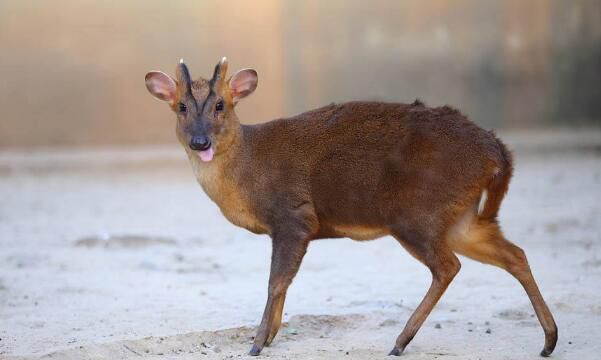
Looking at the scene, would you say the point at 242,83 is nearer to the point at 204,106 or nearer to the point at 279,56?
the point at 204,106

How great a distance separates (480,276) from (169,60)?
31.5 ft

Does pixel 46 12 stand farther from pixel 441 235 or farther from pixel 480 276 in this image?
pixel 441 235

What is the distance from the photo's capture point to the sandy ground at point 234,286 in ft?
23.3

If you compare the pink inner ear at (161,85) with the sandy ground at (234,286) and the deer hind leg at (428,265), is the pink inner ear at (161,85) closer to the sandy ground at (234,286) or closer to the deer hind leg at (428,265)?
the sandy ground at (234,286)

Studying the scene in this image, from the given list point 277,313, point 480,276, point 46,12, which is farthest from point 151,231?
point 46,12

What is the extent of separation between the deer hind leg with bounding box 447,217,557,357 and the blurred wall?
1058 cm

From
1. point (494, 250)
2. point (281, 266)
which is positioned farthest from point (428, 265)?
point (281, 266)

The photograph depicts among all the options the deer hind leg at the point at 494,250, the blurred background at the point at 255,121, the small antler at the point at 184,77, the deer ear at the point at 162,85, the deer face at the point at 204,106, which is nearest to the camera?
the deer hind leg at the point at 494,250

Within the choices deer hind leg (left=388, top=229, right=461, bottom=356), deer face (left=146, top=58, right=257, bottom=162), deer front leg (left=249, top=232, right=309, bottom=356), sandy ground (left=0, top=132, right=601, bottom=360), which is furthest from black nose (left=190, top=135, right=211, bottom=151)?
deer hind leg (left=388, top=229, right=461, bottom=356)

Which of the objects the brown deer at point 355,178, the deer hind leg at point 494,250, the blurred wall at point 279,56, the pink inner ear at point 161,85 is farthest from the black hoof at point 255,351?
the blurred wall at point 279,56

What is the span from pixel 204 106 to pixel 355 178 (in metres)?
1.10

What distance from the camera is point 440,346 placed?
7.09 meters

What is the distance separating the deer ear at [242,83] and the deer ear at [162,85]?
39 centimetres

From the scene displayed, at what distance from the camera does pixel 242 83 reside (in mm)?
7637
